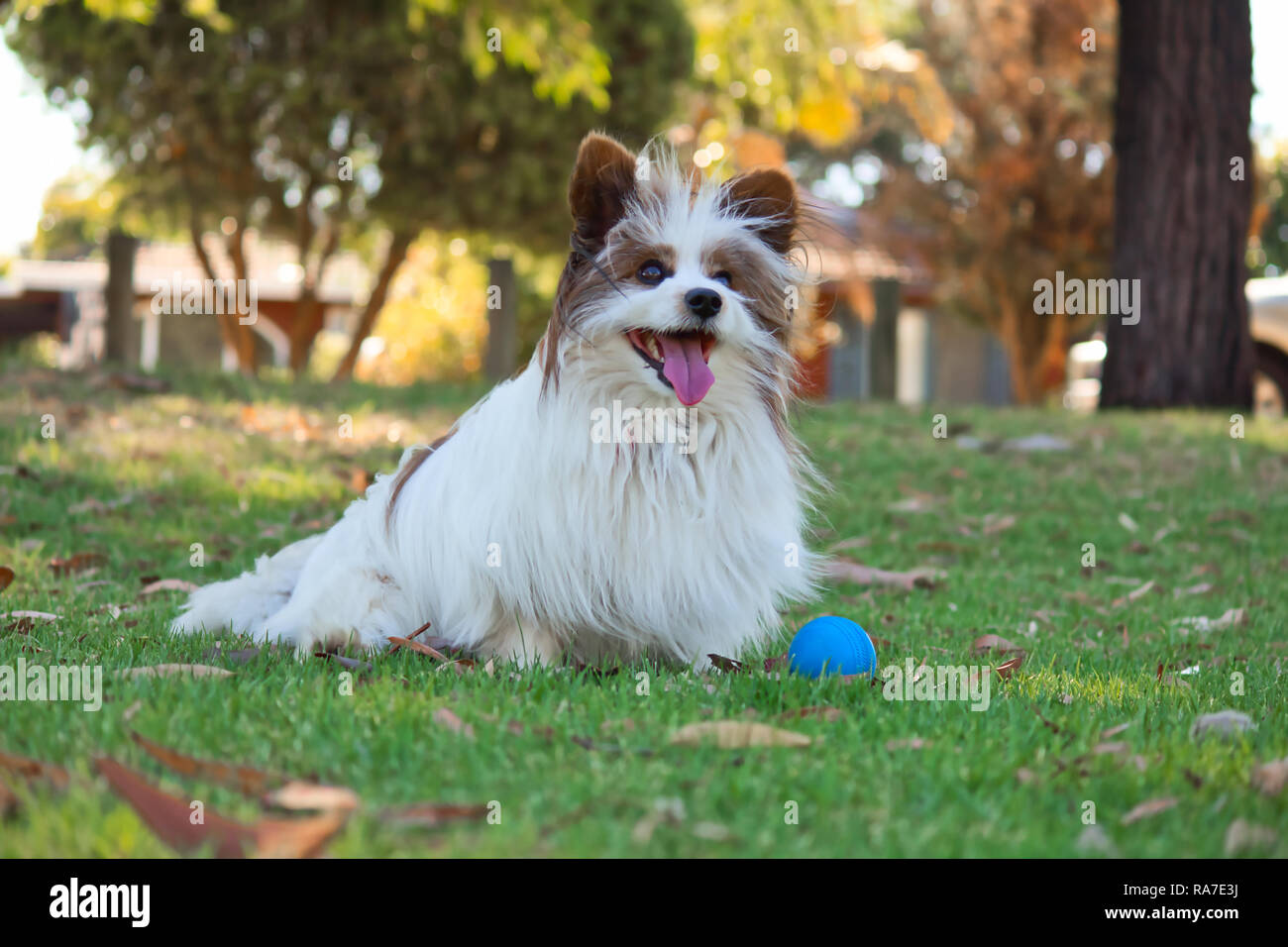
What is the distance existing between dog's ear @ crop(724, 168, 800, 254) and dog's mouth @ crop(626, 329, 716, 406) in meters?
0.55

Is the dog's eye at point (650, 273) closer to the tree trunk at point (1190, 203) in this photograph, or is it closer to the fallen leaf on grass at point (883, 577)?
the fallen leaf on grass at point (883, 577)

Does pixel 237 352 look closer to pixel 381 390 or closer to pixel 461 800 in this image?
pixel 381 390

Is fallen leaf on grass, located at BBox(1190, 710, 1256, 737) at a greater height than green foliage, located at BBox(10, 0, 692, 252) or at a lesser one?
lesser

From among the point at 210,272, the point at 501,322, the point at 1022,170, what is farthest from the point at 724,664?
the point at 1022,170

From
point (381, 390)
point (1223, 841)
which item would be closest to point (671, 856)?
point (1223, 841)

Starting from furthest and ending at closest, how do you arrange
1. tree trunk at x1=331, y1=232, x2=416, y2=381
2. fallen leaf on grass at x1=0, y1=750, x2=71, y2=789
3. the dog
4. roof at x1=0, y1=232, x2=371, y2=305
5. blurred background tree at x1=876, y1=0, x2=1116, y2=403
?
1. roof at x1=0, y1=232, x2=371, y2=305
2. blurred background tree at x1=876, y1=0, x2=1116, y2=403
3. tree trunk at x1=331, y1=232, x2=416, y2=381
4. the dog
5. fallen leaf on grass at x1=0, y1=750, x2=71, y2=789

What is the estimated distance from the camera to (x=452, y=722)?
316cm

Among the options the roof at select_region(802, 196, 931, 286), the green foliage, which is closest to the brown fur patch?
the green foliage

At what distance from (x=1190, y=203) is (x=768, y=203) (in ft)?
27.5

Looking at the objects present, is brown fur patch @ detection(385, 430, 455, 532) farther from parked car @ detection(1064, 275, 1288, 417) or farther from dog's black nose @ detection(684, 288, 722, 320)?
parked car @ detection(1064, 275, 1288, 417)

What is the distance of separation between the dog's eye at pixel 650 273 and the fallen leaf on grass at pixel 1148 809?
2.12m

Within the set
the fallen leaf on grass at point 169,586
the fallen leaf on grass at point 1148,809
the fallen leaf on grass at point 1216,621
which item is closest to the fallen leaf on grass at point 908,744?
the fallen leaf on grass at point 1148,809

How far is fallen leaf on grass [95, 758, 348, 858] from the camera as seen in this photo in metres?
2.40

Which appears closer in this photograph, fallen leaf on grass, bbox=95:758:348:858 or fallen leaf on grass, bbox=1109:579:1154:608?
fallen leaf on grass, bbox=95:758:348:858
